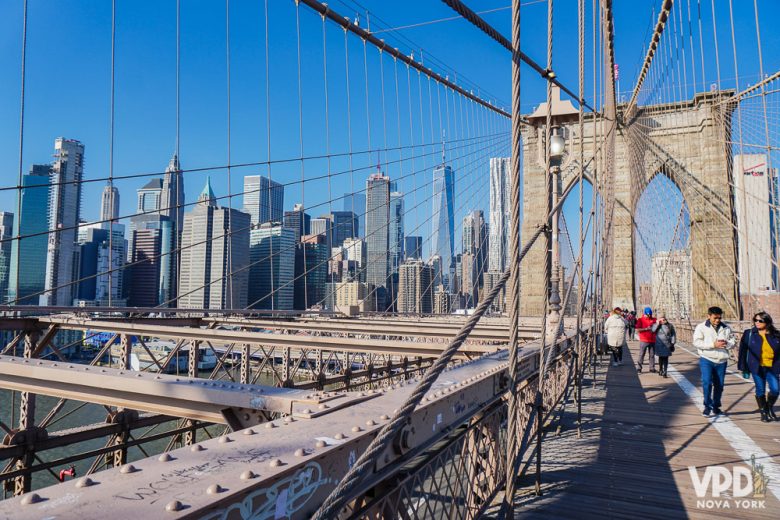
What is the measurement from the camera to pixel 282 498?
1.21m

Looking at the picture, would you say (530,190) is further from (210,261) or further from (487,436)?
(487,436)

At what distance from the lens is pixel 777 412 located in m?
6.30

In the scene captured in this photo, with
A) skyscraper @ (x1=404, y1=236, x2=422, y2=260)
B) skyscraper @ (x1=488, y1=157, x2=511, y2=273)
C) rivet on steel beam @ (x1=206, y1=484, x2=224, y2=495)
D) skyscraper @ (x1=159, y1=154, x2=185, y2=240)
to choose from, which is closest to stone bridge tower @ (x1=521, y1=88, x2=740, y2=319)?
skyscraper @ (x1=488, y1=157, x2=511, y2=273)

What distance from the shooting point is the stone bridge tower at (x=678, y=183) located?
73.4ft

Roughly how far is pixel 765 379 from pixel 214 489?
6625 mm

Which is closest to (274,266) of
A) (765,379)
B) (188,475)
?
(765,379)

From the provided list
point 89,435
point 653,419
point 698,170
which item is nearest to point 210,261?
point 89,435

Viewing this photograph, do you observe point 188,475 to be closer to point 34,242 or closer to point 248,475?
point 248,475

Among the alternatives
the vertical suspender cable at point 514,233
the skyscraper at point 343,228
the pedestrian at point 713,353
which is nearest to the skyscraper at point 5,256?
the skyscraper at point 343,228

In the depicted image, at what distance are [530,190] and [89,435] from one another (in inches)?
963

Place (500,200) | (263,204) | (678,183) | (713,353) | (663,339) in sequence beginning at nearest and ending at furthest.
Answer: (713,353), (663,339), (263,204), (678,183), (500,200)

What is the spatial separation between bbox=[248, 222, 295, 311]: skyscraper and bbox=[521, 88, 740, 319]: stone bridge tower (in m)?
11.7

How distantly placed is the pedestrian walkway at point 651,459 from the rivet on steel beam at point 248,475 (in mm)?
2360

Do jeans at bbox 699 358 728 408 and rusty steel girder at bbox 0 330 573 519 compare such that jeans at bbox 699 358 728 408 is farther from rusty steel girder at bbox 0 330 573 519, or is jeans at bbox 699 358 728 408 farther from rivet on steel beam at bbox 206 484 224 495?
rivet on steel beam at bbox 206 484 224 495
